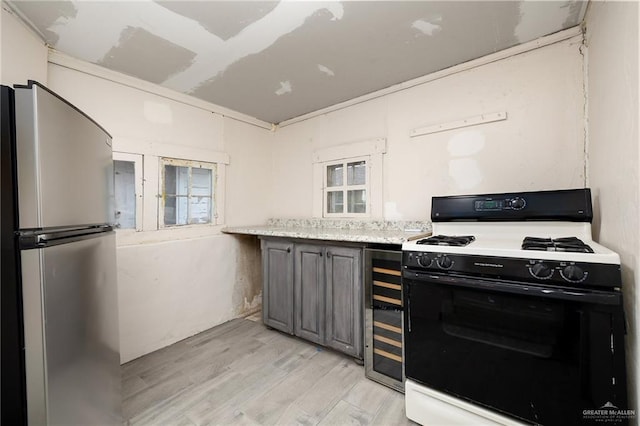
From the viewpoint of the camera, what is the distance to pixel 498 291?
1174mm

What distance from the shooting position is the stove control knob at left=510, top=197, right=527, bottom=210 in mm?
1581

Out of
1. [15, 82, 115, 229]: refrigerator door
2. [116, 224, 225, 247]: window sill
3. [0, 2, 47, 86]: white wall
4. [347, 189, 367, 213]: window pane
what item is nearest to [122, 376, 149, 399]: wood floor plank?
[116, 224, 225, 247]: window sill

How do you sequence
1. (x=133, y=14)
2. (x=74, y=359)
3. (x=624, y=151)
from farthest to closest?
(x=133, y=14) → (x=624, y=151) → (x=74, y=359)

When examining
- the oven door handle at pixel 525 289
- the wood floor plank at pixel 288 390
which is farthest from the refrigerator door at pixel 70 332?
the oven door handle at pixel 525 289

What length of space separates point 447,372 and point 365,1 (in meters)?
2.02

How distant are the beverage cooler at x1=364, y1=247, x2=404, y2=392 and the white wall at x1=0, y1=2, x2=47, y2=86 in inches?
92.3

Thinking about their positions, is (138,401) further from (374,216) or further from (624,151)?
(624,151)

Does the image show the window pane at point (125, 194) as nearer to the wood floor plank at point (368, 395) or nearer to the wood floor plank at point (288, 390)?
the wood floor plank at point (288, 390)

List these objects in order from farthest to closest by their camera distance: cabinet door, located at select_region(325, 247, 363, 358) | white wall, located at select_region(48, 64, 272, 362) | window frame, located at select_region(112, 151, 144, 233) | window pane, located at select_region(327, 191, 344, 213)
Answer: window pane, located at select_region(327, 191, 344, 213) → window frame, located at select_region(112, 151, 144, 233) → white wall, located at select_region(48, 64, 272, 362) → cabinet door, located at select_region(325, 247, 363, 358)

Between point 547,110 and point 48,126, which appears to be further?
point 547,110

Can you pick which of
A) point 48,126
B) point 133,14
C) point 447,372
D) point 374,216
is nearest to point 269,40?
point 133,14

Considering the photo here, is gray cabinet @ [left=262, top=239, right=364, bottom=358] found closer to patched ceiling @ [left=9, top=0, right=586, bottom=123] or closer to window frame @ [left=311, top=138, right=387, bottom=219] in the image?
window frame @ [left=311, top=138, right=387, bottom=219]

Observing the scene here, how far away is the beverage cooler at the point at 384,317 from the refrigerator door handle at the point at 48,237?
1552 millimetres

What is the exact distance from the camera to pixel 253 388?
1777mm
